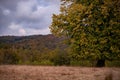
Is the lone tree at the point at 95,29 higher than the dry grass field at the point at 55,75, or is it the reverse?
the lone tree at the point at 95,29

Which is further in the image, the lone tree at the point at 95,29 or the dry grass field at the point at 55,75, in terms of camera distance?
the lone tree at the point at 95,29

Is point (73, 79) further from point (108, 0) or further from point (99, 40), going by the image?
point (108, 0)

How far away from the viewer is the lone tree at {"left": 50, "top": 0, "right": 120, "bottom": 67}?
32.4m

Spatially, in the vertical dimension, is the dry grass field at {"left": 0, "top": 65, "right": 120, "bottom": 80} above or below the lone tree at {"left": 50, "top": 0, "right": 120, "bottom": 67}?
below

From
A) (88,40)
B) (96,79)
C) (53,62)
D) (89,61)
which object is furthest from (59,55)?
(96,79)

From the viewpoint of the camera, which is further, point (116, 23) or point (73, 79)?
point (116, 23)

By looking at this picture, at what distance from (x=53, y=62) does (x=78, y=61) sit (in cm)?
362

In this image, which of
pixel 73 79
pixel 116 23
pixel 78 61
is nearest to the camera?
pixel 73 79

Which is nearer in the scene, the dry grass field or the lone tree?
the dry grass field

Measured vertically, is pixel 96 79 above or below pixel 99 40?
below

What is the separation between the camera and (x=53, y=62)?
38.5m

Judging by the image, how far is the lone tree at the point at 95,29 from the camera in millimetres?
32375

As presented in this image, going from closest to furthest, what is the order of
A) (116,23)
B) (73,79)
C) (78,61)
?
(73,79) → (116,23) → (78,61)

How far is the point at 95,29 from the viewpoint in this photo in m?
33.0
